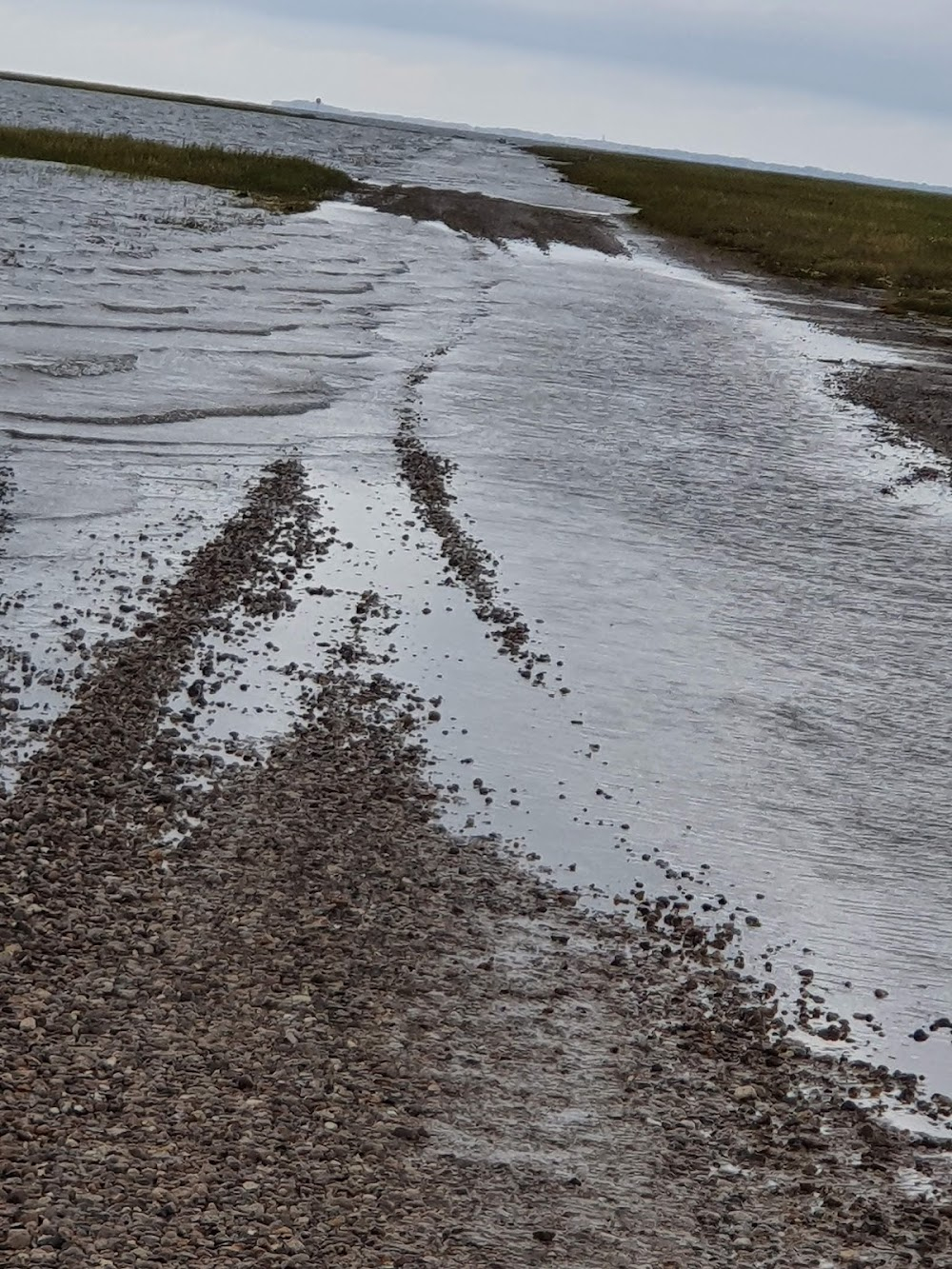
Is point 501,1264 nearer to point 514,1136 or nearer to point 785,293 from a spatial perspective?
point 514,1136

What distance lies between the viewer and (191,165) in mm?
72438

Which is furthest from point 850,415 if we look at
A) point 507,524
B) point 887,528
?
point 507,524

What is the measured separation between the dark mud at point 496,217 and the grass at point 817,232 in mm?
6226

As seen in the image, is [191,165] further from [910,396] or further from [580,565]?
[580,565]

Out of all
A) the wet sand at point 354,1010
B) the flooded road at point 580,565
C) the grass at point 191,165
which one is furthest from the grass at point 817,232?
the wet sand at point 354,1010

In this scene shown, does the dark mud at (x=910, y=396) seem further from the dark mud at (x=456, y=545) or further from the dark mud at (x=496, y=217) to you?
the dark mud at (x=496, y=217)

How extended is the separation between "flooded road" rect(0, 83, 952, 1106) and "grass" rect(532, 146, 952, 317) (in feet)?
72.1

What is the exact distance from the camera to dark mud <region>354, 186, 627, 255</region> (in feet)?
203

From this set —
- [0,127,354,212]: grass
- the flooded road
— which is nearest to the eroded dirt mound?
the flooded road

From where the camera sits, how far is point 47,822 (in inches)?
358

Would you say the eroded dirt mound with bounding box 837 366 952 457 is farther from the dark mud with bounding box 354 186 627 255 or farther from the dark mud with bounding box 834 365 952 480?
the dark mud with bounding box 354 186 627 255

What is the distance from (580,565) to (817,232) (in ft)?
207

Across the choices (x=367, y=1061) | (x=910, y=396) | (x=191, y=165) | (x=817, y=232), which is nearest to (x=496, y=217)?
(x=191, y=165)

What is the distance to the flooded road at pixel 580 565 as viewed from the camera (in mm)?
10430
